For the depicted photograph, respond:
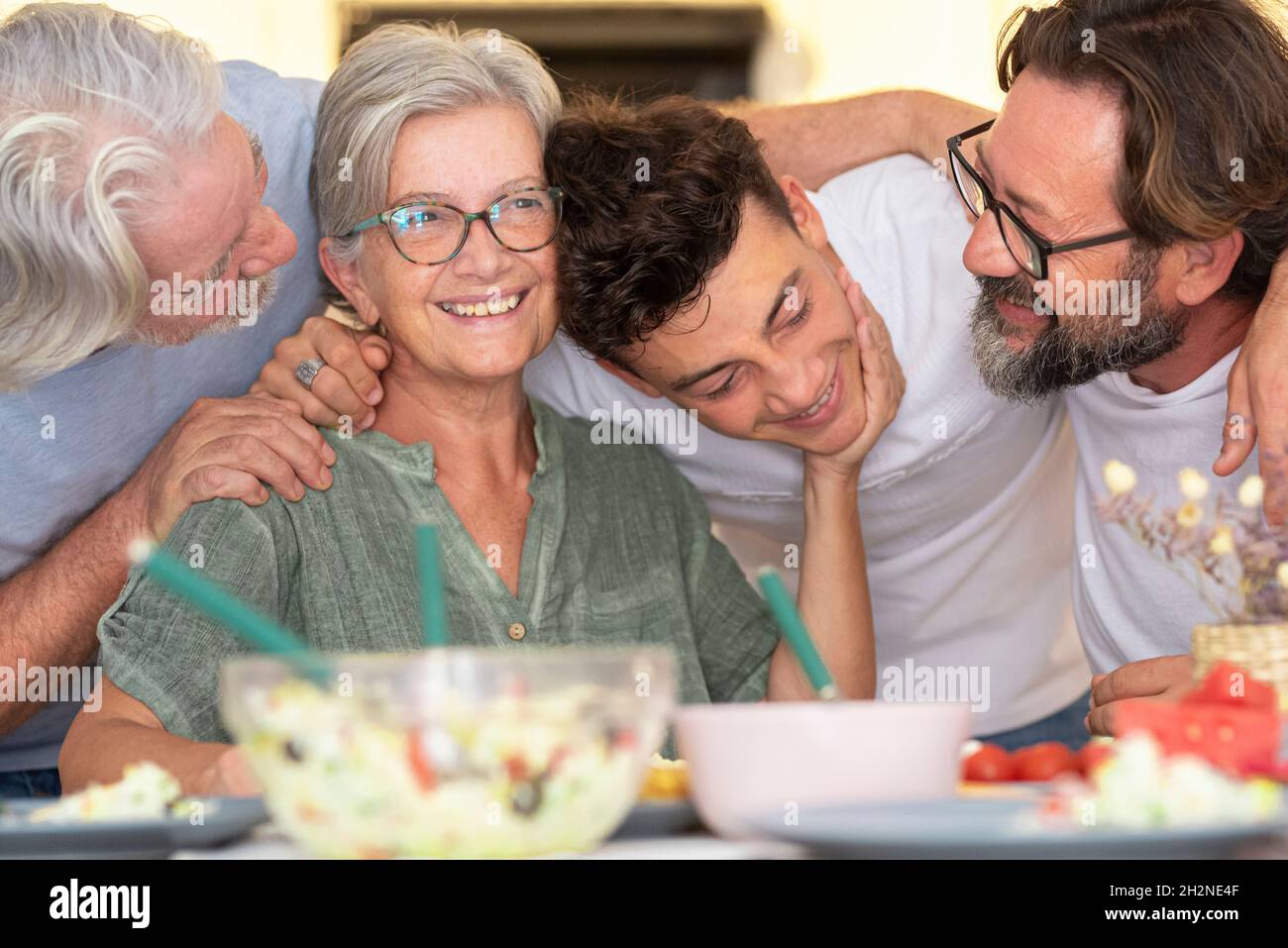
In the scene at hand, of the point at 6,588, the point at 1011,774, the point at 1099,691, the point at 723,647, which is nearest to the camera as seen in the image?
the point at 1011,774

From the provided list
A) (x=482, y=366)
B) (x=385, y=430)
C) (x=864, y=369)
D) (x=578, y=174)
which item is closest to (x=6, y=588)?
(x=385, y=430)

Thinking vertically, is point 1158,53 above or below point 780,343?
above

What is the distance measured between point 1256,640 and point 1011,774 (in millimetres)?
231

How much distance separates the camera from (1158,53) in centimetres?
172

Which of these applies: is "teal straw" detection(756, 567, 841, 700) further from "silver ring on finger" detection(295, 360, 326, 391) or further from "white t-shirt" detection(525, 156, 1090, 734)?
"white t-shirt" detection(525, 156, 1090, 734)

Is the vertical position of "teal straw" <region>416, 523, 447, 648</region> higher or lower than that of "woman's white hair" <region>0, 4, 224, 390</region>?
lower

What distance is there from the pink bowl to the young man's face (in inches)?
39.1

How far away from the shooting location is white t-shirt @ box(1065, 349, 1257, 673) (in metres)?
1.88

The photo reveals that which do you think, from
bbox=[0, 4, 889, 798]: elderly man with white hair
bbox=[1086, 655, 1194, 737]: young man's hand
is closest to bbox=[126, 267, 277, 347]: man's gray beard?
bbox=[0, 4, 889, 798]: elderly man with white hair

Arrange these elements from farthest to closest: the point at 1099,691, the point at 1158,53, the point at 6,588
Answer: the point at 6,588 < the point at 1158,53 < the point at 1099,691

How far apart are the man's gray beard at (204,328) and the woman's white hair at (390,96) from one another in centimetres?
10

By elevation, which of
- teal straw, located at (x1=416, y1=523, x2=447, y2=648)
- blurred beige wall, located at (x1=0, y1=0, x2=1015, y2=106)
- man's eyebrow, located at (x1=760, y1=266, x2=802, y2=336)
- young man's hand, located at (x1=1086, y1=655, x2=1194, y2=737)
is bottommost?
young man's hand, located at (x1=1086, y1=655, x2=1194, y2=737)

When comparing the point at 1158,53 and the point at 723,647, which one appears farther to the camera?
the point at 723,647
